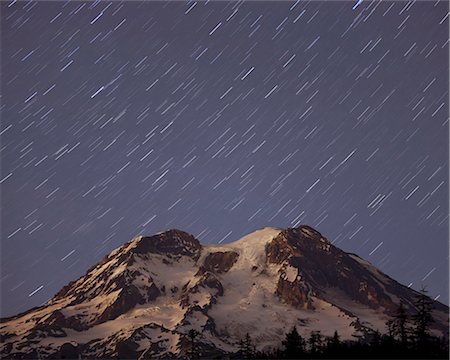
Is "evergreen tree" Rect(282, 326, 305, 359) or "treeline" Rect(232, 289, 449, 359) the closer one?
"treeline" Rect(232, 289, 449, 359)

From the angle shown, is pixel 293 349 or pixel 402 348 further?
pixel 293 349

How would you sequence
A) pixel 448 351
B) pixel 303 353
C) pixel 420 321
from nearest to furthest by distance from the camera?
pixel 420 321 < pixel 448 351 < pixel 303 353

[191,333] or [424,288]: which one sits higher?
[191,333]

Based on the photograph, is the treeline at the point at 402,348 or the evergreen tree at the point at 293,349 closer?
the treeline at the point at 402,348

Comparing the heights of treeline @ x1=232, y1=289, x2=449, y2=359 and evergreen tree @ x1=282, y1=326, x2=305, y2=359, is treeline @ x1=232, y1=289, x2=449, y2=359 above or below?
below

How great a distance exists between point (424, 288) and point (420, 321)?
5.23m

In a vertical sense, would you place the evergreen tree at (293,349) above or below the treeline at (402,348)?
above

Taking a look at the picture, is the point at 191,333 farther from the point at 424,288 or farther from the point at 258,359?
the point at 424,288

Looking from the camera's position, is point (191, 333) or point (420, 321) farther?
point (191, 333)

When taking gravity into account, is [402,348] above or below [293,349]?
below

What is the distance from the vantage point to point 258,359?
332ft

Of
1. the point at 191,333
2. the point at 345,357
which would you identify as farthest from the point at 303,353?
the point at 191,333

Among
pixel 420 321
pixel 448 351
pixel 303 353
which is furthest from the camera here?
pixel 303 353

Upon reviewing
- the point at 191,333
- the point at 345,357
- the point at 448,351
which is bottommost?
the point at 448,351
